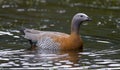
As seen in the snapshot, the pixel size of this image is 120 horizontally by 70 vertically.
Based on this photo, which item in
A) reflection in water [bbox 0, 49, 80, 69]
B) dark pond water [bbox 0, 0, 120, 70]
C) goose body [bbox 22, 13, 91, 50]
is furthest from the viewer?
goose body [bbox 22, 13, 91, 50]

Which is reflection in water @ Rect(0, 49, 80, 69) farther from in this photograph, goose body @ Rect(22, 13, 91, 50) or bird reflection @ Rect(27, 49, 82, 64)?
goose body @ Rect(22, 13, 91, 50)

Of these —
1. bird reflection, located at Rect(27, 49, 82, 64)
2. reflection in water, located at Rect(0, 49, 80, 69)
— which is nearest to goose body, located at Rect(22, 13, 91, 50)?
bird reflection, located at Rect(27, 49, 82, 64)

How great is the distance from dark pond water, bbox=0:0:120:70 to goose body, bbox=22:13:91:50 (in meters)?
0.31

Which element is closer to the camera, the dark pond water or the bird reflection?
the dark pond water

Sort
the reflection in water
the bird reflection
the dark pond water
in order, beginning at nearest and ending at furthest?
the reflection in water → the dark pond water → the bird reflection

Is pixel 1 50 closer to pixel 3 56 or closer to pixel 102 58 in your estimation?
pixel 3 56

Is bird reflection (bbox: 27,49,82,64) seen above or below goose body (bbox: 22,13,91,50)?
below

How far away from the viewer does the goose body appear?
18453 mm

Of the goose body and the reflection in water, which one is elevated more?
the goose body

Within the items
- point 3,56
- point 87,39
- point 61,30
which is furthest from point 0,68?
point 61,30

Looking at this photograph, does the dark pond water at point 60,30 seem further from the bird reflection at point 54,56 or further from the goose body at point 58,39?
the goose body at point 58,39

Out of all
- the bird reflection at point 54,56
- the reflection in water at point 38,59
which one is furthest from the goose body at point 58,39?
the reflection in water at point 38,59

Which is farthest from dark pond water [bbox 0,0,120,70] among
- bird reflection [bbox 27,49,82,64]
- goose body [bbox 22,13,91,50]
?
goose body [bbox 22,13,91,50]

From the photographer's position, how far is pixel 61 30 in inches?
845
